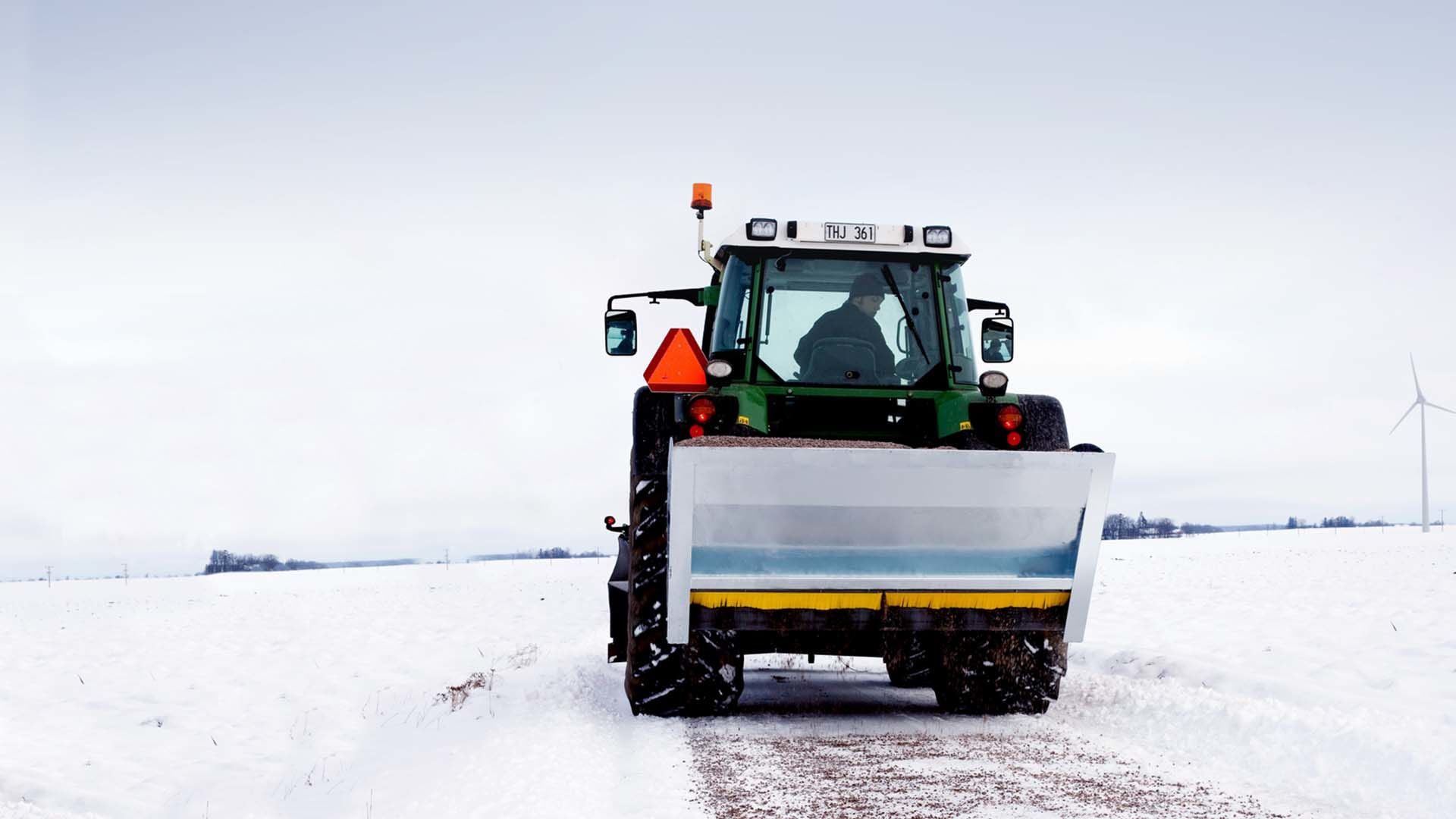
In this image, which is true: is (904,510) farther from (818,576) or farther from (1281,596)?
(1281,596)

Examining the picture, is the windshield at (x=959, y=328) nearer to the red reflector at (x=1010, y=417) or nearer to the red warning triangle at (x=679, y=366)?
the red reflector at (x=1010, y=417)

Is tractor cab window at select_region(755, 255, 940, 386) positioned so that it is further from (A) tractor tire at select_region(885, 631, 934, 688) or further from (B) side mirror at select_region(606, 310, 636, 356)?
(A) tractor tire at select_region(885, 631, 934, 688)

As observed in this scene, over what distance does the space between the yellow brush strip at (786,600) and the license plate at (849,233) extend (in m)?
2.37

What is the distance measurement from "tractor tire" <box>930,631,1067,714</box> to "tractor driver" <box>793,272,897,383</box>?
172cm

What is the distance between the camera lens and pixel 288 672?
449 inches

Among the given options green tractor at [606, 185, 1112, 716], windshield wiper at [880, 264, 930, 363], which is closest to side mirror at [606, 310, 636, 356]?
green tractor at [606, 185, 1112, 716]

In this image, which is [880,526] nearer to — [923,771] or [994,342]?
[923,771]

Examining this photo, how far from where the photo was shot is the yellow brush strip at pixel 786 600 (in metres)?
6.09

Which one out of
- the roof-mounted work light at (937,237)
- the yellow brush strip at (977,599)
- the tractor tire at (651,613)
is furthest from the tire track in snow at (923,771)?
the roof-mounted work light at (937,237)

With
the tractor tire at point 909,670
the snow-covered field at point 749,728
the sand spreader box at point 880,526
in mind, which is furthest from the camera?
Result: the tractor tire at point 909,670

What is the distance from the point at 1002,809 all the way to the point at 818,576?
1.95 meters

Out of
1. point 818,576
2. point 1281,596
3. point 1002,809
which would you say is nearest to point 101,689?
point 818,576

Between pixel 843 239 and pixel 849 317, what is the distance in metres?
0.49

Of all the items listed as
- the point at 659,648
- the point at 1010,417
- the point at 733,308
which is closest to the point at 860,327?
the point at 733,308
